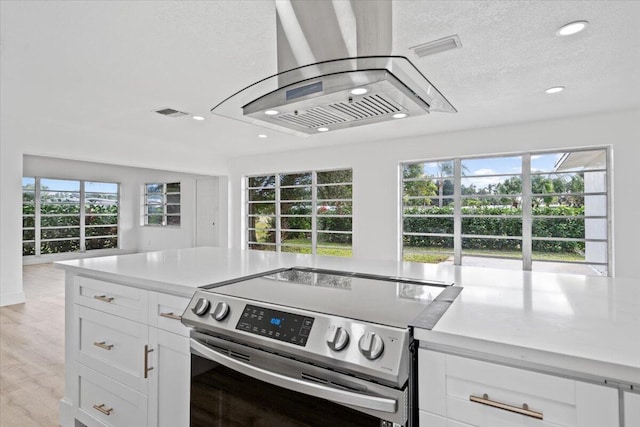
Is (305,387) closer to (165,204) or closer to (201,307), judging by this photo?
(201,307)

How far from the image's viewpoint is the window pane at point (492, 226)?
5051 millimetres

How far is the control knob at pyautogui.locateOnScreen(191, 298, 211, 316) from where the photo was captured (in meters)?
1.29

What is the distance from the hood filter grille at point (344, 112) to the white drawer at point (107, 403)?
147cm

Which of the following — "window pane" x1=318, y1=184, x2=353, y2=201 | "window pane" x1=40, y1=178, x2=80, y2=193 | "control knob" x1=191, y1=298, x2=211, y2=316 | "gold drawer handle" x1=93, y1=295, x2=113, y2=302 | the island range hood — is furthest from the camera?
"window pane" x1=40, y1=178, x2=80, y2=193

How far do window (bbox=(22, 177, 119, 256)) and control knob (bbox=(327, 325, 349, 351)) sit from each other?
1013 cm

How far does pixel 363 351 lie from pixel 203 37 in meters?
2.40

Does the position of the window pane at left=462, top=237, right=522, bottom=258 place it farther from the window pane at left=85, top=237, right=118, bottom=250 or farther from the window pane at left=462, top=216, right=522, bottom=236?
the window pane at left=85, top=237, right=118, bottom=250

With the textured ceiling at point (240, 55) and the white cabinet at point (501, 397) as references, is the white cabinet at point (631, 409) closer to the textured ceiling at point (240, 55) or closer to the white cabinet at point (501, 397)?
the white cabinet at point (501, 397)

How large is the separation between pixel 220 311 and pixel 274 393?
34cm

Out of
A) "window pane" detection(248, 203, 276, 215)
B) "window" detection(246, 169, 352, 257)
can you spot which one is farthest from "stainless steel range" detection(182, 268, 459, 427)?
"window pane" detection(248, 203, 276, 215)

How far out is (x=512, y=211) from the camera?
5.07 meters

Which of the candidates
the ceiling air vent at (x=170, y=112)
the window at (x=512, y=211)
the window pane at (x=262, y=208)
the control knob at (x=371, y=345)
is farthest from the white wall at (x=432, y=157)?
the control knob at (x=371, y=345)

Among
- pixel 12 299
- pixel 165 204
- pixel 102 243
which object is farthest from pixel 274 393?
pixel 102 243

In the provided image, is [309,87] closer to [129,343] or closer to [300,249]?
[129,343]
